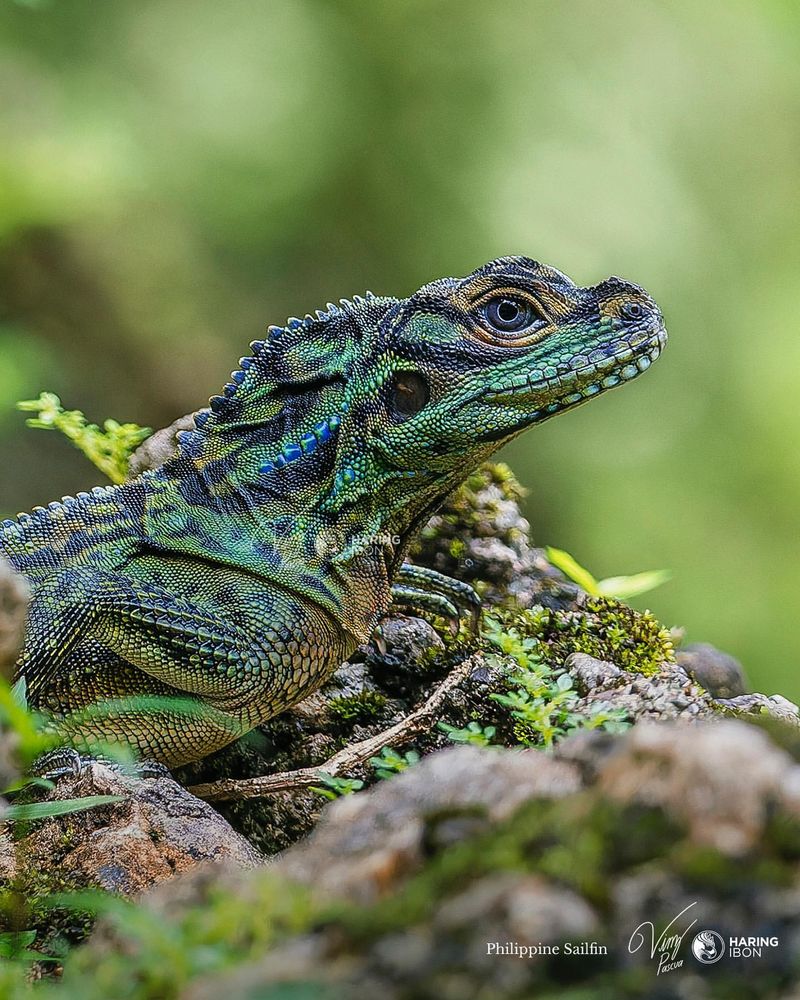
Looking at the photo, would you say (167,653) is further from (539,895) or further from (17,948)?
(539,895)

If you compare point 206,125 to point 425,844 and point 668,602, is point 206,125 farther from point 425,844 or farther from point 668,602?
point 425,844

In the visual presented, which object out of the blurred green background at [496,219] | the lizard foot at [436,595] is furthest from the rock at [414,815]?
the blurred green background at [496,219]

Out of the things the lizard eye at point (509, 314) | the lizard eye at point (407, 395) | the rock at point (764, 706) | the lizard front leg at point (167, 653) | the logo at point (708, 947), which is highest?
the lizard eye at point (509, 314)

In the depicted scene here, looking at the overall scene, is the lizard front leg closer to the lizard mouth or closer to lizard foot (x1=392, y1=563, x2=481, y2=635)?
lizard foot (x1=392, y1=563, x2=481, y2=635)

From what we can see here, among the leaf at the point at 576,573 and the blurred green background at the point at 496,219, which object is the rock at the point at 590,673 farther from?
the blurred green background at the point at 496,219

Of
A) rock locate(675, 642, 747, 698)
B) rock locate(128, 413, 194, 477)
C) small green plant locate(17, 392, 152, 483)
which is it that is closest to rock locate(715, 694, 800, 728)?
rock locate(675, 642, 747, 698)

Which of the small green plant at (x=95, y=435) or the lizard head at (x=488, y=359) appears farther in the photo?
the small green plant at (x=95, y=435)

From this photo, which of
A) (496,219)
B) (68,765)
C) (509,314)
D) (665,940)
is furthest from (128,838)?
(496,219)
